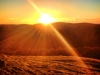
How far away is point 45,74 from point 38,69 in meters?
0.59

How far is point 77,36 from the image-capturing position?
28719mm

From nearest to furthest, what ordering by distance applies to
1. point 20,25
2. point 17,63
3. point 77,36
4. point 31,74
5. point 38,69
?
point 31,74 → point 38,69 → point 17,63 → point 77,36 → point 20,25

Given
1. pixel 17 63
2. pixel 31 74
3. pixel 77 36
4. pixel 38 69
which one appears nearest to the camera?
pixel 31 74

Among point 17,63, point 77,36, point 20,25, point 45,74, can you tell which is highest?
point 20,25

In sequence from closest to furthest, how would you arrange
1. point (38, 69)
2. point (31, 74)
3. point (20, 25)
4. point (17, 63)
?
point (31, 74), point (38, 69), point (17, 63), point (20, 25)

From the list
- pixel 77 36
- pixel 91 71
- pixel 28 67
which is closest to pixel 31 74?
pixel 28 67

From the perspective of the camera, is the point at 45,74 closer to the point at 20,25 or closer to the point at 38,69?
the point at 38,69

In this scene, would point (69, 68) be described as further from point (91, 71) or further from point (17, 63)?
point (17, 63)

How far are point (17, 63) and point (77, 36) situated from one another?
74.5ft

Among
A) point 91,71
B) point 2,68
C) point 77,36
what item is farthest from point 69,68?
point 77,36

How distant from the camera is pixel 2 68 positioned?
6.06 m

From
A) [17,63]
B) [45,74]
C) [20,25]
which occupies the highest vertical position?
[20,25]

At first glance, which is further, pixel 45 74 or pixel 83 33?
pixel 83 33

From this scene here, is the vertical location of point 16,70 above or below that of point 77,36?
below
